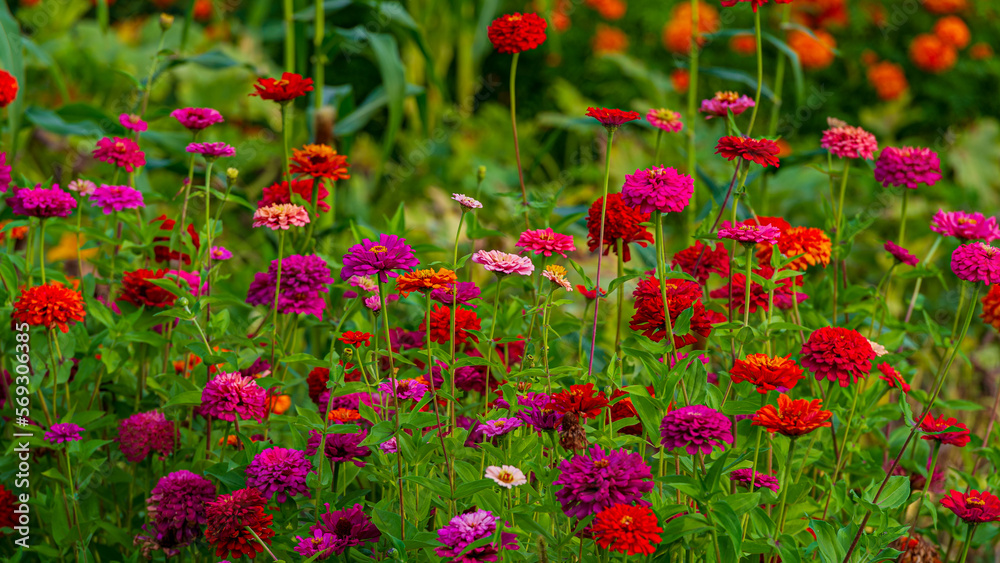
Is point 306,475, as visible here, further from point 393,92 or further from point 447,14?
point 447,14

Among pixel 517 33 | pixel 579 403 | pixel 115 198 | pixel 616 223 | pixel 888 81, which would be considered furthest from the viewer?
pixel 888 81

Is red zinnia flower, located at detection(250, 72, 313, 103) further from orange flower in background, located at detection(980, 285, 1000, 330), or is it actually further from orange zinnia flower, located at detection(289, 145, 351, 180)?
orange flower in background, located at detection(980, 285, 1000, 330)

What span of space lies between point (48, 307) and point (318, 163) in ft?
1.59

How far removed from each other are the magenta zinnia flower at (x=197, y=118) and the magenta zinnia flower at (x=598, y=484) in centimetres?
98

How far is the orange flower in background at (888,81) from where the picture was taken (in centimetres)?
433

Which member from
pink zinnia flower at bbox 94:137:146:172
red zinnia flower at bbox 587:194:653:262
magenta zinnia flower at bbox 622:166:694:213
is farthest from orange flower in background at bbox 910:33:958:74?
pink zinnia flower at bbox 94:137:146:172

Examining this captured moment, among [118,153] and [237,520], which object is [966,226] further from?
[118,153]

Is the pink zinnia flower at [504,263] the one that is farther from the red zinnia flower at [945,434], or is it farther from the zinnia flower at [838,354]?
the red zinnia flower at [945,434]

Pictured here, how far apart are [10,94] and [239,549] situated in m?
1.04

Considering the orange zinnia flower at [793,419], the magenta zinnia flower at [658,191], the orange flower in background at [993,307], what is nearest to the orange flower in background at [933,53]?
the orange flower in background at [993,307]

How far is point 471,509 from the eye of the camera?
46.1 inches

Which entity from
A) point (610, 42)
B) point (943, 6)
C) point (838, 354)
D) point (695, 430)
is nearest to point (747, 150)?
point (838, 354)

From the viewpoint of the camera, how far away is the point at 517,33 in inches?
55.7

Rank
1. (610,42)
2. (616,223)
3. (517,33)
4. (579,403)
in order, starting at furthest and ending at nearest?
(610,42), (517,33), (616,223), (579,403)
